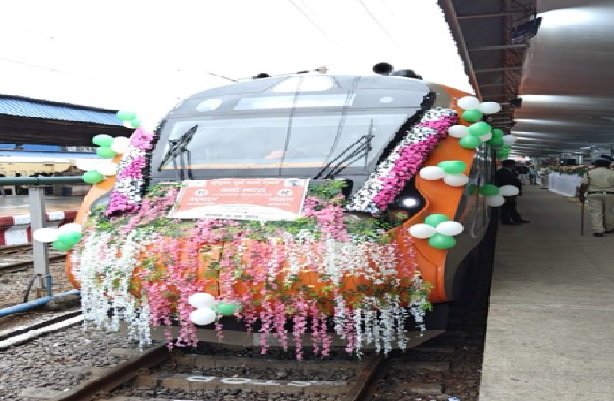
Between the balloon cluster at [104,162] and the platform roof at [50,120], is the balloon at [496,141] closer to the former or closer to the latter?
the balloon cluster at [104,162]

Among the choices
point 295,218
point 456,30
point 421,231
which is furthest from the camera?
point 456,30

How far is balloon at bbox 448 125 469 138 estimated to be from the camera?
208 inches

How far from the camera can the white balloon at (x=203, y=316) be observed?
4195 mm

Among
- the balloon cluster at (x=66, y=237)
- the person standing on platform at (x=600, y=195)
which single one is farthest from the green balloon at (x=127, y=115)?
the person standing on platform at (x=600, y=195)

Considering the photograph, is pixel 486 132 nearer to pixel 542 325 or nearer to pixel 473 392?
pixel 542 325

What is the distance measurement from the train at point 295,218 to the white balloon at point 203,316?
13 millimetres

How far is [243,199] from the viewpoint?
16.3 ft

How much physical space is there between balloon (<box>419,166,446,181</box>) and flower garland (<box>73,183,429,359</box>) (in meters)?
0.58

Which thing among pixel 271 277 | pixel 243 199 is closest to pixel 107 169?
pixel 243 199

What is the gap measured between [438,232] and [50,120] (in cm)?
1554

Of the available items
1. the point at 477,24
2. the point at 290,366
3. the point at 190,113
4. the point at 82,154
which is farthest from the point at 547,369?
the point at 82,154

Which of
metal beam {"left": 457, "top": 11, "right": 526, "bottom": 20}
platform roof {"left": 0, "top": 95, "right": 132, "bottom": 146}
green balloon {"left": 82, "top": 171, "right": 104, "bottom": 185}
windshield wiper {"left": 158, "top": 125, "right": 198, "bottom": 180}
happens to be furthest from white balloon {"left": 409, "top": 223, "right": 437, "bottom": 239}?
platform roof {"left": 0, "top": 95, "right": 132, "bottom": 146}

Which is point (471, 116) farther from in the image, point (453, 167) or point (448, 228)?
point (448, 228)

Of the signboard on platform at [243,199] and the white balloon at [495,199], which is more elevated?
the signboard on platform at [243,199]
